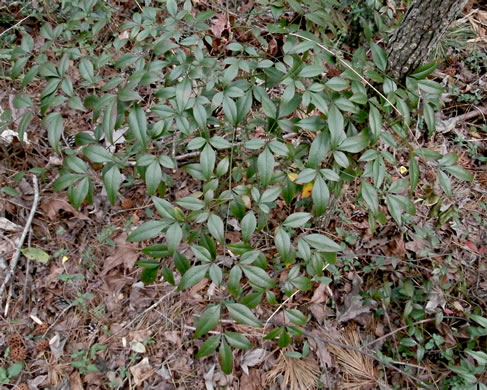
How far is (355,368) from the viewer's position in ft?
5.87

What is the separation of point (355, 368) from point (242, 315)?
0.90 m

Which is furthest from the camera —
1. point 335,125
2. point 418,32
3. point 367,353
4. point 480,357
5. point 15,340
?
point 15,340

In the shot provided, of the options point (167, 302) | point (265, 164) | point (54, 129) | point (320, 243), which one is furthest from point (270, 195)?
point (167, 302)

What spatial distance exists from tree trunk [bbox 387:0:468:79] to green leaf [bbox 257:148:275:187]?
58 centimetres

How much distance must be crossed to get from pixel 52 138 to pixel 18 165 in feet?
4.17

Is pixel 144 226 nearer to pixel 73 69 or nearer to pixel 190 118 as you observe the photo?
pixel 190 118

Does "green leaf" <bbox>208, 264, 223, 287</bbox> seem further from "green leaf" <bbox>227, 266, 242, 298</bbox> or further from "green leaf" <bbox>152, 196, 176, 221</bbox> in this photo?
"green leaf" <bbox>152, 196, 176, 221</bbox>

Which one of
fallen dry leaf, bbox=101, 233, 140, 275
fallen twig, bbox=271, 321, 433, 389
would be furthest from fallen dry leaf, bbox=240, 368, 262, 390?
fallen dry leaf, bbox=101, 233, 140, 275

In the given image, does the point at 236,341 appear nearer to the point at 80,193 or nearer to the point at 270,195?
the point at 270,195

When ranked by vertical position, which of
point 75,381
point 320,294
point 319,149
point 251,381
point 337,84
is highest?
point 337,84

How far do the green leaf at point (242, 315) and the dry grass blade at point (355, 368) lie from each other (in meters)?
0.85

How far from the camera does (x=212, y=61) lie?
1178mm

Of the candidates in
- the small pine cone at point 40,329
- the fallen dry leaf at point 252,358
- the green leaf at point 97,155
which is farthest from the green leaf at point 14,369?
the green leaf at point 97,155

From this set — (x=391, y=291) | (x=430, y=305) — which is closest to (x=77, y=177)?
(x=391, y=291)
